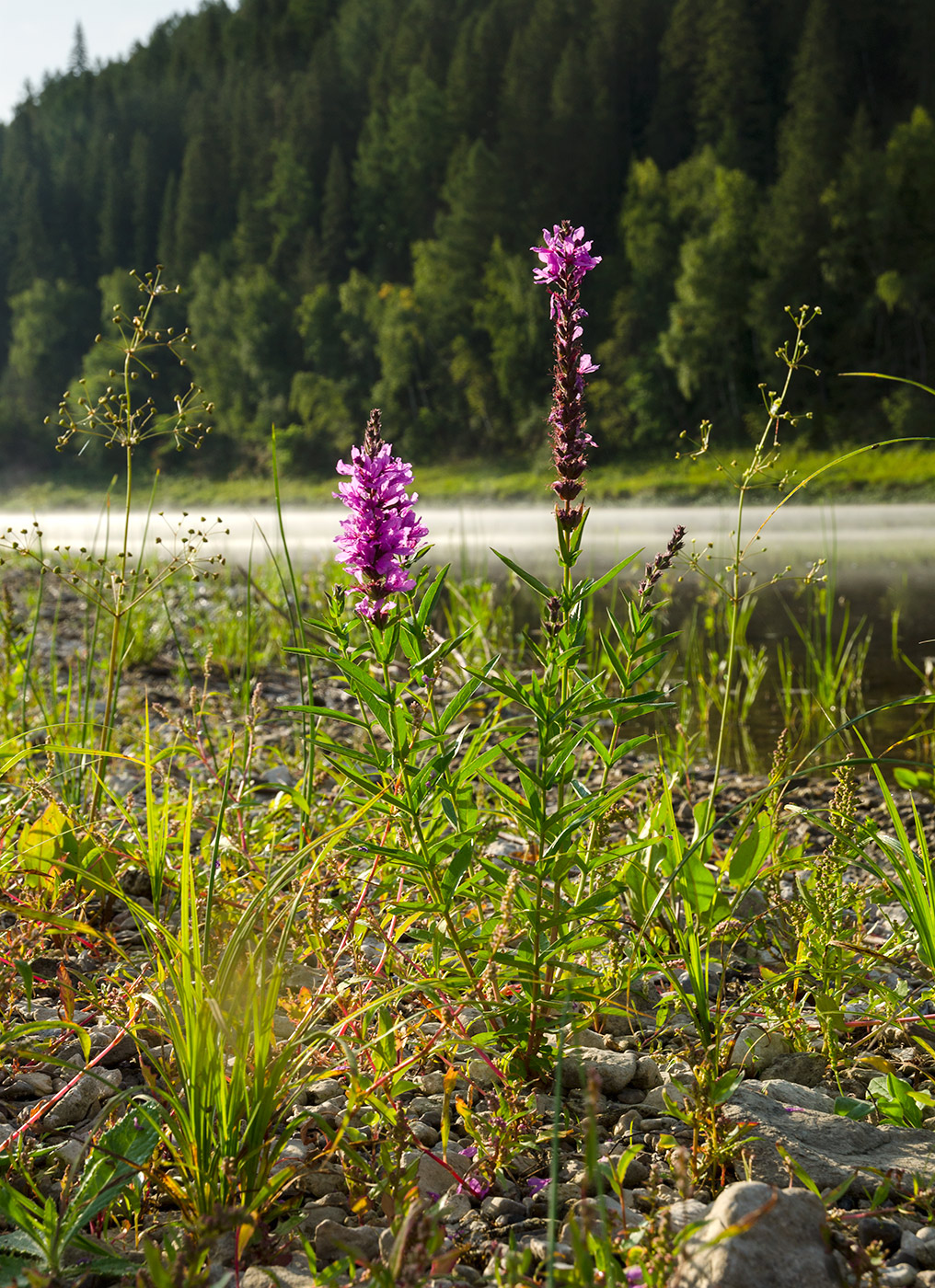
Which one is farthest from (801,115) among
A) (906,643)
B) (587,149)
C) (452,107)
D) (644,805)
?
(644,805)

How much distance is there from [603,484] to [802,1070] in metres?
32.8

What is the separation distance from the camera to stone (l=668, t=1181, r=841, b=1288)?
1199 mm

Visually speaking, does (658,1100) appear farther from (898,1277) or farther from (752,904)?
(752,904)

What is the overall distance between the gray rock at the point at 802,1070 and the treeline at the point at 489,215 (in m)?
23.2

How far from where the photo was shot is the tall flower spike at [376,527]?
5.47 ft

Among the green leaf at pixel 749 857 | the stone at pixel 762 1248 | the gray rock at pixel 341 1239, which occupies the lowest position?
the gray rock at pixel 341 1239

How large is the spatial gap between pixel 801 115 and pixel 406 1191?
49.1m

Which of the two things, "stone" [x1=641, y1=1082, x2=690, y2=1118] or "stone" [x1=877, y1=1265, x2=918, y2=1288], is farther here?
"stone" [x1=641, y1=1082, x2=690, y2=1118]

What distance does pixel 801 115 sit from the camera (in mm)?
41344

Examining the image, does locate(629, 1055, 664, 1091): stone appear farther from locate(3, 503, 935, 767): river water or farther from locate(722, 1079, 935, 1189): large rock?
locate(3, 503, 935, 767): river water

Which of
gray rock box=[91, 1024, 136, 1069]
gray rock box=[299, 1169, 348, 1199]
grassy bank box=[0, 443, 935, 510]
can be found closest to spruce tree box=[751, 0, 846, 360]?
grassy bank box=[0, 443, 935, 510]

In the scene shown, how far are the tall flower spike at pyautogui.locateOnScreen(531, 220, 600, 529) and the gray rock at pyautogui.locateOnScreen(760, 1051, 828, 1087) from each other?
3.86ft

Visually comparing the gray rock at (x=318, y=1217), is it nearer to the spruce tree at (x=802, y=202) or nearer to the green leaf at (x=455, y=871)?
the green leaf at (x=455, y=871)

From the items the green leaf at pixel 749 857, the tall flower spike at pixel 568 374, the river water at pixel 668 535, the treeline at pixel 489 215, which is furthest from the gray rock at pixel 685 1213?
the treeline at pixel 489 215
